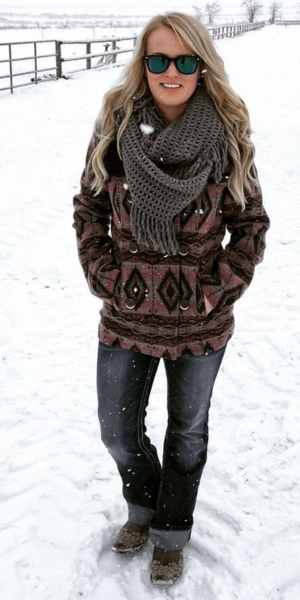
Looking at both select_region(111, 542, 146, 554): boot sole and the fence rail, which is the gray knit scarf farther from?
select_region(111, 542, 146, 554): boot sole

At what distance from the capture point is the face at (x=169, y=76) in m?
1.73

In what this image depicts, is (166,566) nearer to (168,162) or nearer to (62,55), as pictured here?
(168,162)

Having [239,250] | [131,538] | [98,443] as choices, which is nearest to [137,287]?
[239,250]

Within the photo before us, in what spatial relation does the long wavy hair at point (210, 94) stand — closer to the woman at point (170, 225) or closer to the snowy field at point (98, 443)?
the woman at point (170, 225)

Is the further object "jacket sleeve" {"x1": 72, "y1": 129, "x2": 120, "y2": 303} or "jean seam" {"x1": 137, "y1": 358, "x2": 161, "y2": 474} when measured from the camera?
"jean seam" {"x1": 137, "y1": 358, "x2": 161, "y2": 474}

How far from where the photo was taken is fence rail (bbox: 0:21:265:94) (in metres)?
13.1

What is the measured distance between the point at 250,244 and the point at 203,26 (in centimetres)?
71

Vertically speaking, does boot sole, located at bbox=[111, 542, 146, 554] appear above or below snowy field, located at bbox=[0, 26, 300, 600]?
above

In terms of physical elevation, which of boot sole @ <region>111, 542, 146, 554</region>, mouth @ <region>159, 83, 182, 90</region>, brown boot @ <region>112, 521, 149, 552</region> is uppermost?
mouth @ <region>159, 83, 182, 90</region>

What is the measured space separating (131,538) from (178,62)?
1.84m

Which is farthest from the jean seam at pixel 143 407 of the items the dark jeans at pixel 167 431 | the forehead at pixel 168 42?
the forehead at pixel 168 42

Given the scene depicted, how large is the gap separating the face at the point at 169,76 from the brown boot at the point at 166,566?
5.59ft

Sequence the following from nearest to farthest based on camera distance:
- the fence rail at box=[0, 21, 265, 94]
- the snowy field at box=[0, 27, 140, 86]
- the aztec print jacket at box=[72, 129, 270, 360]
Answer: the aztec print jacket at box=[72, 129, 270, 360] < the fence rail at box=[0, 21, 265, 94] < the snowy field at box=[0, 27, 140, 86]

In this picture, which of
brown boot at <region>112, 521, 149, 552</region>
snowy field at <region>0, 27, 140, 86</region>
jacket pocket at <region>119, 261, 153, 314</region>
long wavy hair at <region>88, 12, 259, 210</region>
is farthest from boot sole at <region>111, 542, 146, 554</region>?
snowy field at <region>0, 27, 140, 86</region>
